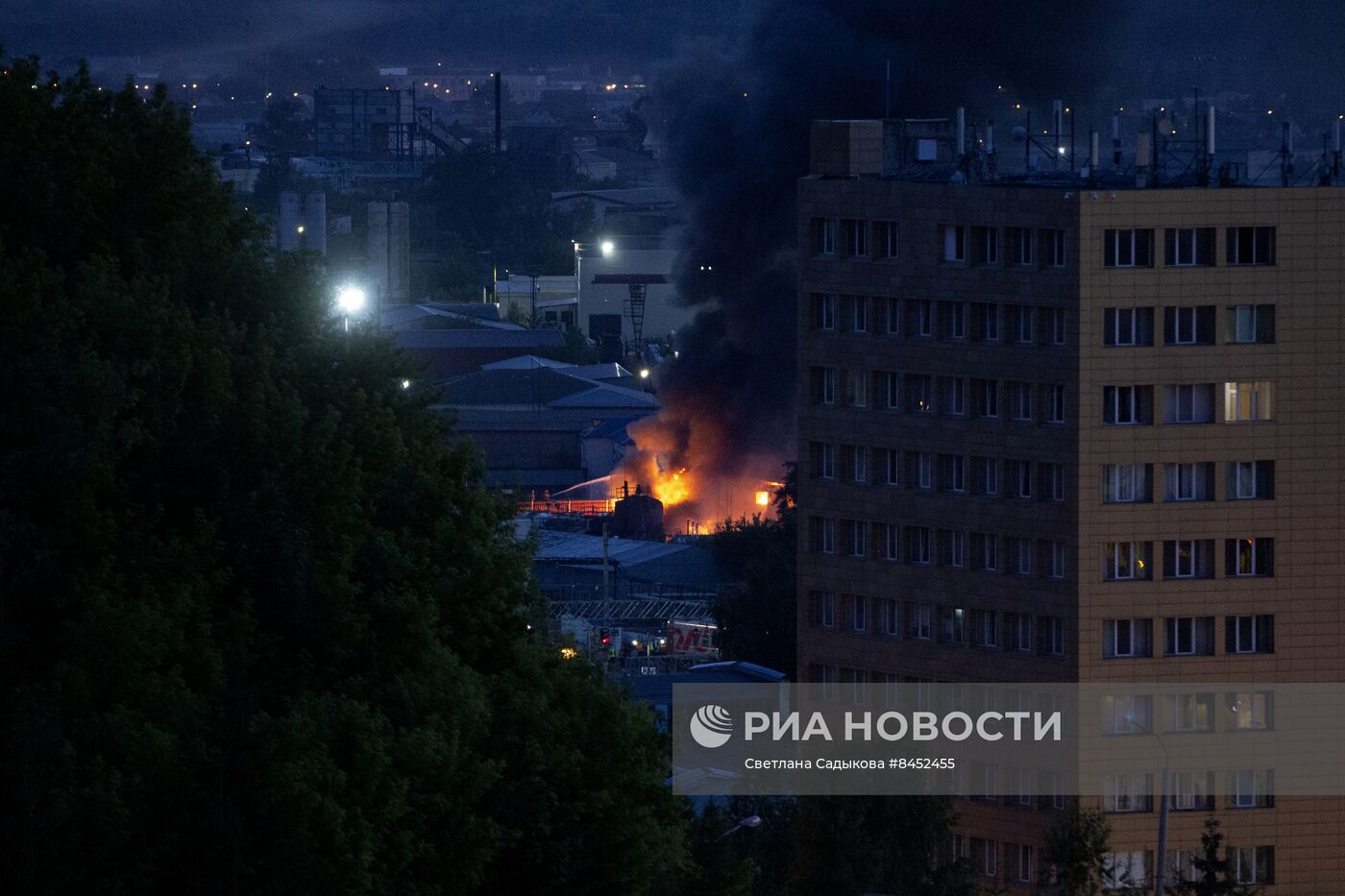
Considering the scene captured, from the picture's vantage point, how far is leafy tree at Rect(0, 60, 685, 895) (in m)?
14.8

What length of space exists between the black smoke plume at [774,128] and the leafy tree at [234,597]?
1891 inches

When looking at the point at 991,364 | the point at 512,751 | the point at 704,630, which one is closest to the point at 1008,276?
the point at 991,364

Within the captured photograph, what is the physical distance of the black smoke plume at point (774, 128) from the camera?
6800 cm

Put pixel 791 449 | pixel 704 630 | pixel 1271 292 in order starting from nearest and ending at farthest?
1. pixel 1271 292
2. pixel 704 630
3. pixel 791 449

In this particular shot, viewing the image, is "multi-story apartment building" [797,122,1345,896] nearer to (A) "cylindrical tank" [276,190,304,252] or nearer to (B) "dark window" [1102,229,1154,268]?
(B) "dark window" [1102,229,1154,268]

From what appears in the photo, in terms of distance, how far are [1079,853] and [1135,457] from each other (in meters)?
6.60

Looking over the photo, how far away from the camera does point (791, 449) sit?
6625cm

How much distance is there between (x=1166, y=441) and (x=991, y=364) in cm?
257

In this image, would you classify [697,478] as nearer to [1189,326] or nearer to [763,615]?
[763,615]

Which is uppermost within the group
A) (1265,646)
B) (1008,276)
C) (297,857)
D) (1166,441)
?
(1008,276)

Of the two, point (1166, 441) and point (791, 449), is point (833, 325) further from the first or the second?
point (791, 449)

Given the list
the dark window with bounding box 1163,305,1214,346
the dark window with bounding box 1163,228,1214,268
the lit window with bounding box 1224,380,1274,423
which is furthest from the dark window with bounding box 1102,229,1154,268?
the lit window with bounding box 1224,380,1274,423
